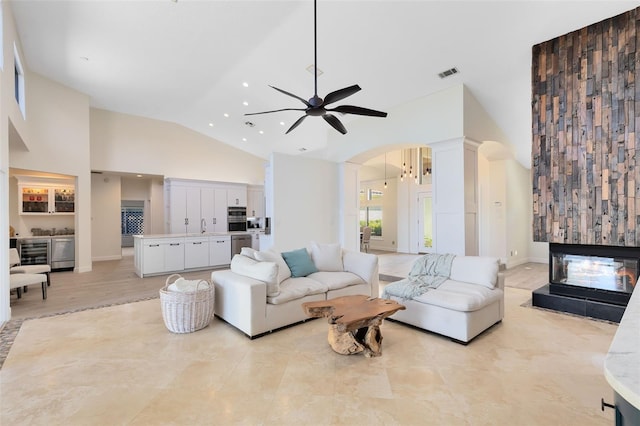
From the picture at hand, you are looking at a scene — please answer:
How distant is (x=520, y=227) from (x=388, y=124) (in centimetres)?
470

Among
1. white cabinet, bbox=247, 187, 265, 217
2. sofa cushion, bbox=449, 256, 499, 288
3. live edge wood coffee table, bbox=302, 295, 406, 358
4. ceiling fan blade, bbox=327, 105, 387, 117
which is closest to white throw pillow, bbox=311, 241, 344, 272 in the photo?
live edge wood coffee table, bbox=302, 295, 406, 358

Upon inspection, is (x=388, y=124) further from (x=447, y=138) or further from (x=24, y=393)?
(x=24, y=393)

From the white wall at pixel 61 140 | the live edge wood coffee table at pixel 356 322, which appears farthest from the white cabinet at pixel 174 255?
the live edge wood coffee table at pixel 356 322

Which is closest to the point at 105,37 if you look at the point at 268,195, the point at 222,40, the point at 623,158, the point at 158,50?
the point at 158,50

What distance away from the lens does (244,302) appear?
320 cm

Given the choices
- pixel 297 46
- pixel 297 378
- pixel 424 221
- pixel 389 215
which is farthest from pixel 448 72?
pixel 389 215

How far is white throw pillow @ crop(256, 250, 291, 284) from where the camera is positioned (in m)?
3.77

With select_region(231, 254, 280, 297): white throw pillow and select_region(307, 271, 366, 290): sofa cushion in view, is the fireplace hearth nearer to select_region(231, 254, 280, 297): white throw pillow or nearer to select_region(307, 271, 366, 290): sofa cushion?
select_region(307, 271, 366, 290): sofa cushion

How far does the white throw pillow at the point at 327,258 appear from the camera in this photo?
4371 mm

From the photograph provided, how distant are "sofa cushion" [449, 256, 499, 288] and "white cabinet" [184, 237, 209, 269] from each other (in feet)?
18.1

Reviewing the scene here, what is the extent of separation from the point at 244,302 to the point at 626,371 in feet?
9.80

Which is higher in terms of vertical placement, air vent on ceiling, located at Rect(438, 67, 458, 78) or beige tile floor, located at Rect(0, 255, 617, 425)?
air vent on ceiling, located at Rect(438, 67, 458, 78)

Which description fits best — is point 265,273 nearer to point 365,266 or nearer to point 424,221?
point 365,266

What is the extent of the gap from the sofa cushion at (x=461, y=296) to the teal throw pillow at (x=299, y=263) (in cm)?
146
